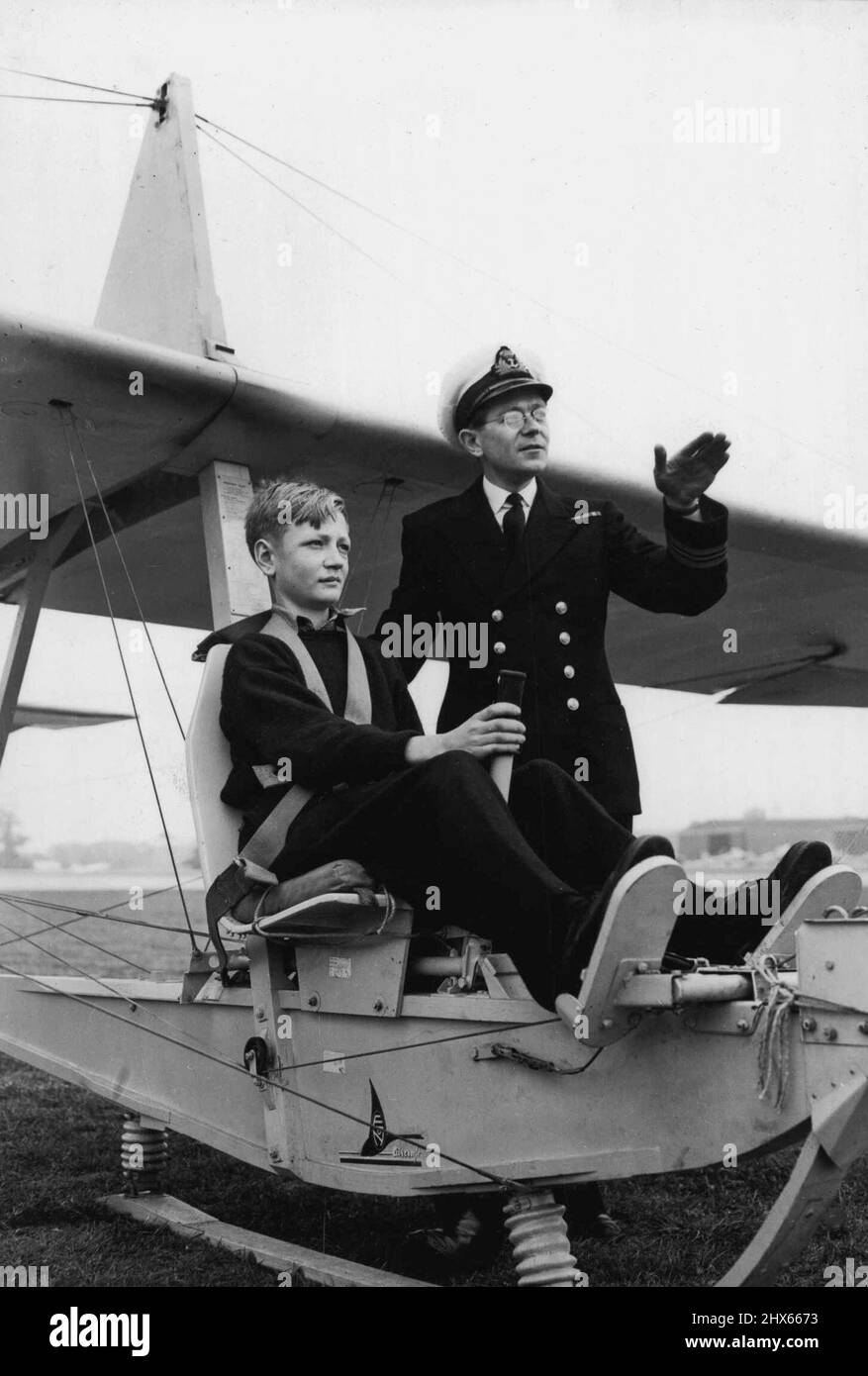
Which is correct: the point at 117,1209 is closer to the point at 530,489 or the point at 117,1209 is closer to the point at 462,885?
the point at 462,885

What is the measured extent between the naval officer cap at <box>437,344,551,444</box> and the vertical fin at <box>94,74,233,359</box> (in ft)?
5.33

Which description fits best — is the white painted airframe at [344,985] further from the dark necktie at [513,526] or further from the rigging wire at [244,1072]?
the dark necktie at [513,526]

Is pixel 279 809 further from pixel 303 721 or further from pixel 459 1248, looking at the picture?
pixel 459 1248

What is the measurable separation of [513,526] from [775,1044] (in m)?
1.56

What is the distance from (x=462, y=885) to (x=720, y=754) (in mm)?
3184

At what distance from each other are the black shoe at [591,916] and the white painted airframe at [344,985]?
43 mm

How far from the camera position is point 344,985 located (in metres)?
3.29

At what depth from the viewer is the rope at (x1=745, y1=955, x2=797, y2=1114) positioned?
2.35 m

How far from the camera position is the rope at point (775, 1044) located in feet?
7.72

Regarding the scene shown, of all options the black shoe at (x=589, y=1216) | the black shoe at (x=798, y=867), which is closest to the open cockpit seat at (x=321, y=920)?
the black shoe at (x=798, y=867)

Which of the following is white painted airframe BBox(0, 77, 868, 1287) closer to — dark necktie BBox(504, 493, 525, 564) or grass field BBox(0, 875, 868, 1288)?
grass field BBox(0, 875, 868, 1288)

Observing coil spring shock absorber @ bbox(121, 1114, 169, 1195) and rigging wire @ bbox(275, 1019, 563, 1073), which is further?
coil spring shock absorber @ bbox(121, 1114, 169, 1195)

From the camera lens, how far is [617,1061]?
105 inches

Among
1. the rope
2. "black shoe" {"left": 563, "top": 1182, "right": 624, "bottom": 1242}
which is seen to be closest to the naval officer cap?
the rope
